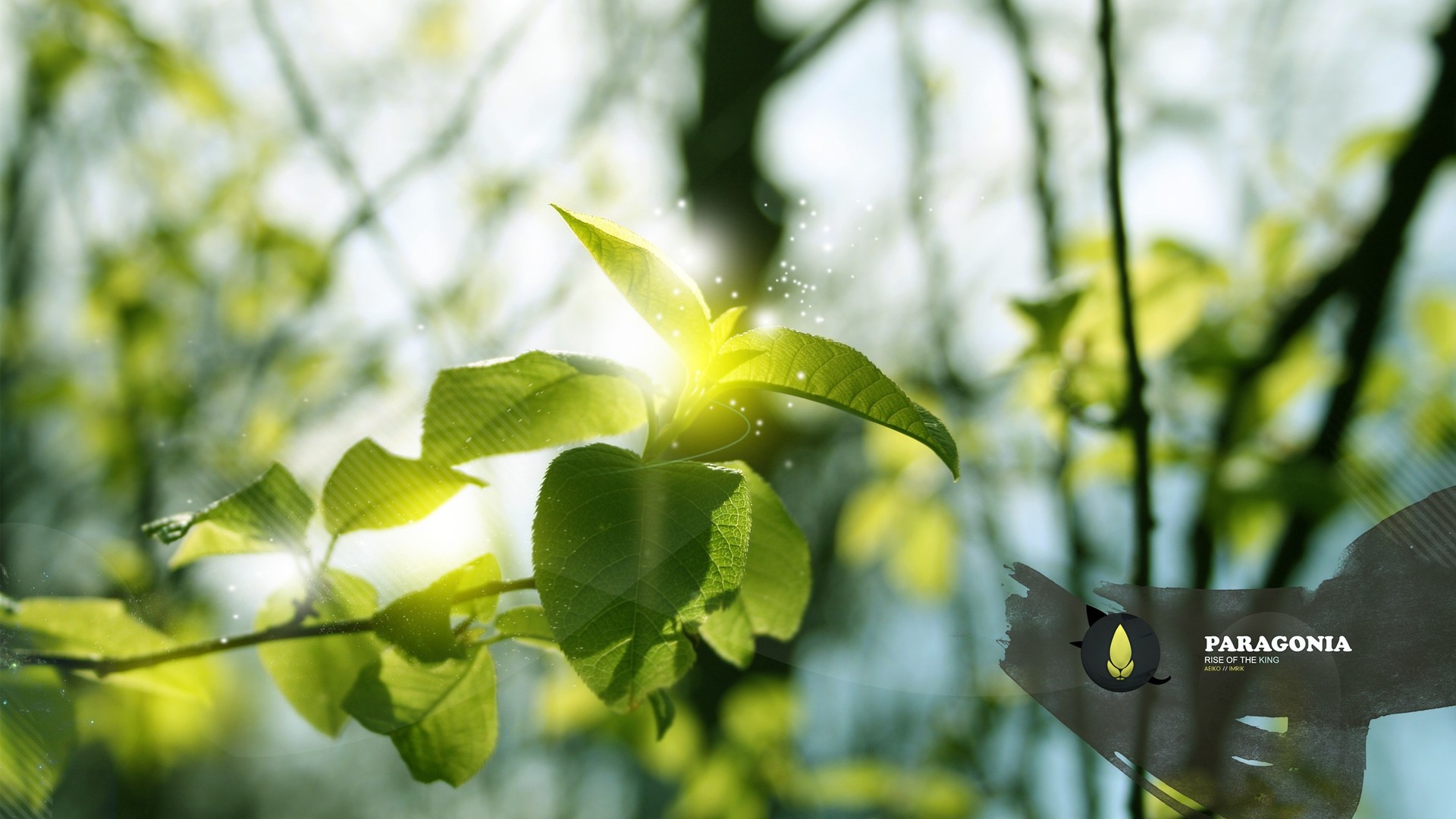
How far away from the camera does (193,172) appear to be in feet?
5.36

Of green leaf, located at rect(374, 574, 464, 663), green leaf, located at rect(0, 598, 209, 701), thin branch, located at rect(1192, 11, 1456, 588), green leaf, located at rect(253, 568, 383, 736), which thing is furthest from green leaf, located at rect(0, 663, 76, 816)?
thin branch, located at rect(1192, 11, 1456, 588)

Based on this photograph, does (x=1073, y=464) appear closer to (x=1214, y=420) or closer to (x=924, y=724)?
(x=1214, y=420)

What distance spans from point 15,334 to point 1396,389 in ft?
7.33

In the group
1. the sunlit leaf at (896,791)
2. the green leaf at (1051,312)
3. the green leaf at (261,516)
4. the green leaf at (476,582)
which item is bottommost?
the sunlit leaf at (896,791)

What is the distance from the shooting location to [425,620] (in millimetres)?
285

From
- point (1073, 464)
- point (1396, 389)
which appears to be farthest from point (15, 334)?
point (1396, 389)

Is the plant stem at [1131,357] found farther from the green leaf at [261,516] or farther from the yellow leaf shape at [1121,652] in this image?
the green leaf at [261,516]

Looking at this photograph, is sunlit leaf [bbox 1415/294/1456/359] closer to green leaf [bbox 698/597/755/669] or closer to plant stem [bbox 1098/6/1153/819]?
plant stem [bbox 1098/6/1153/819]

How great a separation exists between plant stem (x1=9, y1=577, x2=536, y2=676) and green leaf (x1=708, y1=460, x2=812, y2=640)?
0.10 m

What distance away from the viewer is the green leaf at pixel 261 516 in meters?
0.30

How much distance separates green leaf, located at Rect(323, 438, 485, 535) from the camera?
0.29 meters

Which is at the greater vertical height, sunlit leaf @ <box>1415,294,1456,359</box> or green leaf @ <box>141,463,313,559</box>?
sunlit leaf @ <box>1415,294,1456,359</box>

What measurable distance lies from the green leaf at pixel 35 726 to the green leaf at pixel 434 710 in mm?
242

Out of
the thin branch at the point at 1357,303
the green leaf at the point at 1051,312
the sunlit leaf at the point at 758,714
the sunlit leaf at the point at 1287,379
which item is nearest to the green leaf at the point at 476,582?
the green leaf at the point at 1051,312
